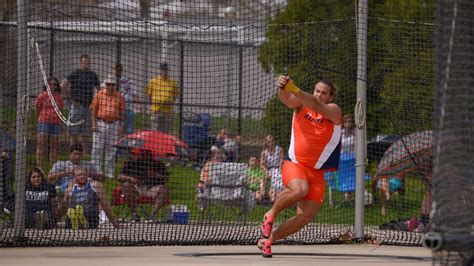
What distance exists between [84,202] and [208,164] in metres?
1.82

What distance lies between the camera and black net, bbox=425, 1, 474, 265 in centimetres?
606

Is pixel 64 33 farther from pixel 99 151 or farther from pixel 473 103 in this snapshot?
pixel 473 103

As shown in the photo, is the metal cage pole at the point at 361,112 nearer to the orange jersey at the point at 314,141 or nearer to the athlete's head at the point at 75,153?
the orange jersey at the point at 314,141

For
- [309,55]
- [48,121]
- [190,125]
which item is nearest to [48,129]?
[48,121]

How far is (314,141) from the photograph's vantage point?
383 inches

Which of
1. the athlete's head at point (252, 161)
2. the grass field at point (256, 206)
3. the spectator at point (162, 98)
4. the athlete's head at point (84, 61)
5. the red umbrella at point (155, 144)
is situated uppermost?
the athlete's head at point (84, 61)

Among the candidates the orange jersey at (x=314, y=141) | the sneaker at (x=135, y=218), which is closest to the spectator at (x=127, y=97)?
the sneaker at (x=135, y=218)

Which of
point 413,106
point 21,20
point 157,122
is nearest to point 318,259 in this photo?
point 413,106

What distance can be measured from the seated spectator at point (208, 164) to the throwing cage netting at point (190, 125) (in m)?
0.02

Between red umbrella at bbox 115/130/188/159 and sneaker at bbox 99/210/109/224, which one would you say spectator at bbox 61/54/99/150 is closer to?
red umbrella at bbox 115/130/188/159

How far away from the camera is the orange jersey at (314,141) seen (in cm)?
970

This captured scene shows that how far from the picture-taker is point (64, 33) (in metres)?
12.3

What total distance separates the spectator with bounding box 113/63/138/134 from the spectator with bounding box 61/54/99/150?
2.12 ft

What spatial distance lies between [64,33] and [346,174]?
4.50m
